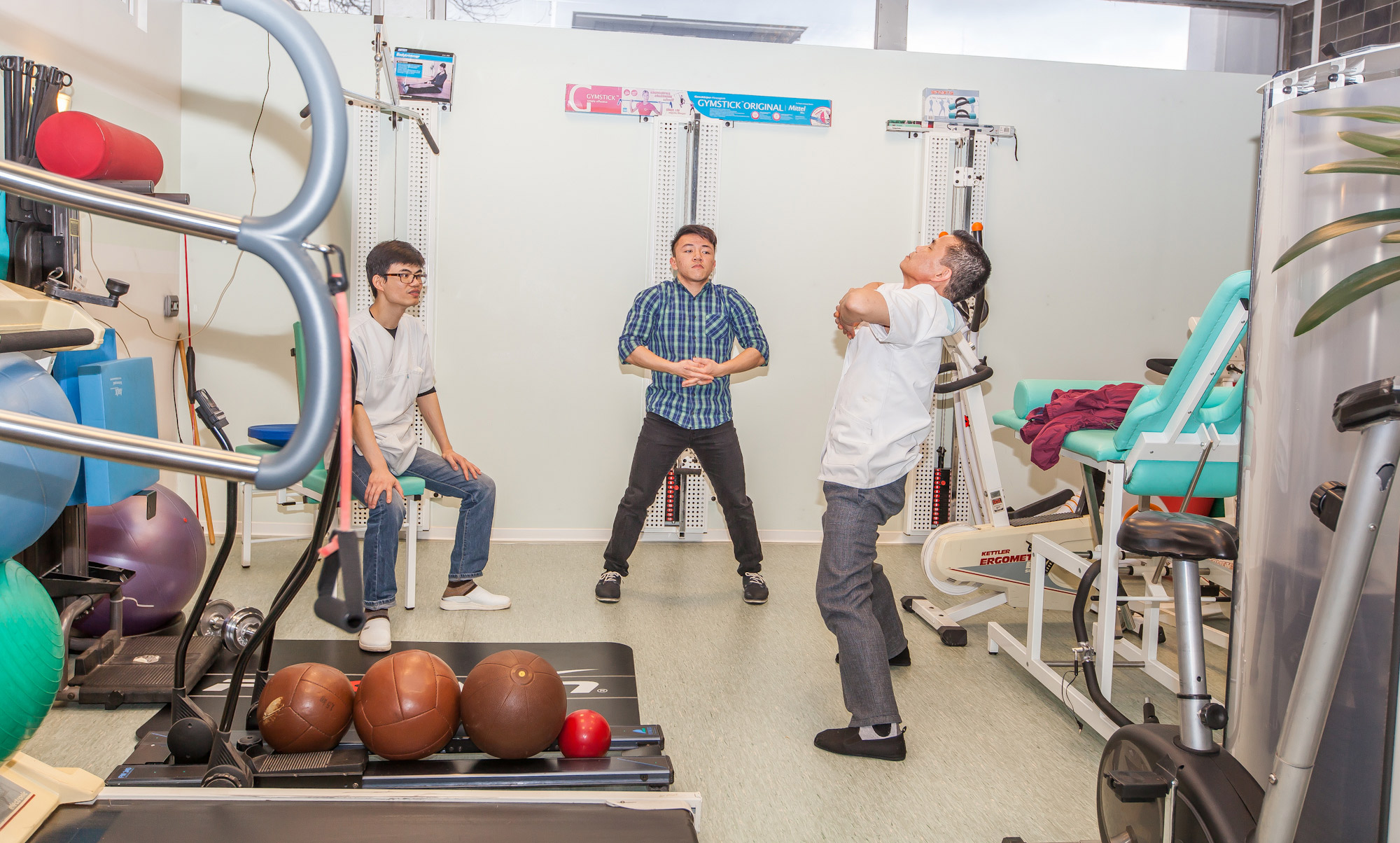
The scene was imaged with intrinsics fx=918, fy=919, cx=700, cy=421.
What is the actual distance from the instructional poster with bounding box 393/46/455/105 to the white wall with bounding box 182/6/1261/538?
0.27ft

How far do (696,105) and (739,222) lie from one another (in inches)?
24.4

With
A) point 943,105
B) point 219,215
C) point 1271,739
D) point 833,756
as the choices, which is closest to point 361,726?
point 833,756

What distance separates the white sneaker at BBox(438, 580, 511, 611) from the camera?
3.57 meters

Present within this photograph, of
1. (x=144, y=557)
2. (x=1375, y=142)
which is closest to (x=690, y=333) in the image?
(x=144, y=557)

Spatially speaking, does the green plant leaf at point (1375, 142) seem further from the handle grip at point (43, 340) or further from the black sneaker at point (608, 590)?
the black sneaker at point (608, 590)

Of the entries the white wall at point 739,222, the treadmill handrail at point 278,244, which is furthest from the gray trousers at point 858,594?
the white wall at point 739,222

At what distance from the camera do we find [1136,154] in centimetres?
497

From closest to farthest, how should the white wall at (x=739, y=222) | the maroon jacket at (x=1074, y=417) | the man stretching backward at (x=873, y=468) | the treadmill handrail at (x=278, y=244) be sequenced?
the treadmill handrail at (x=278, y=244), the man stretching backward at (x=873, y=468), the maroon jacket at (x=1074, y=417), the white wall at (x=739, y=222)

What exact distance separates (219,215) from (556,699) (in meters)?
1.69

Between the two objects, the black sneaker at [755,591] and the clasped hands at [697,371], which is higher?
the clasped hands at [697,371]

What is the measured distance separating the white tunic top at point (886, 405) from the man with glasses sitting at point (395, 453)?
157cm

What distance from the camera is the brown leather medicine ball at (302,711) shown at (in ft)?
7.02

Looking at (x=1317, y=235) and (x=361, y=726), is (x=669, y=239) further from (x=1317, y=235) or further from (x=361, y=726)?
(x=1317, y=235)

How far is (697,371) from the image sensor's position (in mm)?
3721
